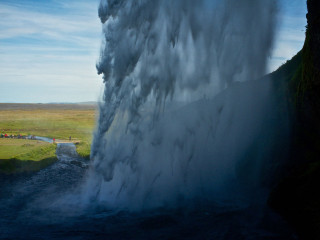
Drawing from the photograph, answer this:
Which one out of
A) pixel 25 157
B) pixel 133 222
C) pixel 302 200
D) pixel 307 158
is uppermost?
pixel 307 158

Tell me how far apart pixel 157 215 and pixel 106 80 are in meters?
11.5

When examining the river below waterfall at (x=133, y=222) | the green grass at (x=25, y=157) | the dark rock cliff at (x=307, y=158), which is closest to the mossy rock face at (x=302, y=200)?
the dark rock cliff at (x=307, y=158)

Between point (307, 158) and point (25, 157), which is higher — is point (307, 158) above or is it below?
above

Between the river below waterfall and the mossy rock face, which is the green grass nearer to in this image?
the river below waterfall

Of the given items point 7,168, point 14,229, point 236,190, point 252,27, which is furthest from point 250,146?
point 7,168

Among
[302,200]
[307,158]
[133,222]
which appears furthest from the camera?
[307,158]

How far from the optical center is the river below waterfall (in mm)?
15992

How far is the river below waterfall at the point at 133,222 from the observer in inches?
630

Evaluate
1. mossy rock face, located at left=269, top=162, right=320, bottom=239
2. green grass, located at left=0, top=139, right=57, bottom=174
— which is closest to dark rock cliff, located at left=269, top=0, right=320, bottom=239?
mossy rock face, located at left=269, top=162, right=320, bottom=239

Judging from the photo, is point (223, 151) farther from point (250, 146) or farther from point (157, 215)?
point (157, 215)

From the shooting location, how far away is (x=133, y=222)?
57.3 ft

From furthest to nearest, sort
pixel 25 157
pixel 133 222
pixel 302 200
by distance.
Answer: pixel 25 157, pixel 133 222, pixel 302 200

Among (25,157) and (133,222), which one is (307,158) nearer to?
(133,222)

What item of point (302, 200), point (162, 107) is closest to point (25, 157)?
point (162, 107)
